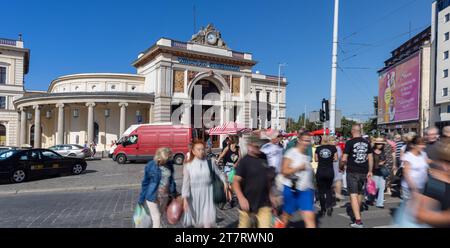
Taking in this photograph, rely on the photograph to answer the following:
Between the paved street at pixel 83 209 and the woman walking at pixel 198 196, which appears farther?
the paved street at pixel 83 209

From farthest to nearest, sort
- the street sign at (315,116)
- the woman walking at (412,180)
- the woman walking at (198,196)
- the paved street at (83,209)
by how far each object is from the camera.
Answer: the street sign at (315,116) → the paved street at (83,209) → the woman walking at (198,196) → the woman walking at (412,180)

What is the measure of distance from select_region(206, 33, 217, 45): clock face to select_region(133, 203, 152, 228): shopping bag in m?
36.3

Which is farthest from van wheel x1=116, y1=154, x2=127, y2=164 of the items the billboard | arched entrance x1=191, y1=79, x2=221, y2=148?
the billboard

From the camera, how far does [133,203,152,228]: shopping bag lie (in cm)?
433

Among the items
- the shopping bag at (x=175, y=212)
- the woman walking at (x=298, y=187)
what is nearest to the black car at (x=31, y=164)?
the shopping bag at (x=175, y=212)

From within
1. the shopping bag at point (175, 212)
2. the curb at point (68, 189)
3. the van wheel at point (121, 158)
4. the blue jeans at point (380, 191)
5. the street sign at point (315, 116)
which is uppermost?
the street sign at point (315, 116)

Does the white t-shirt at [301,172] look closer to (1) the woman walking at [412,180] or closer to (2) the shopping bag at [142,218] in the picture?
(1) the woman walking at [412,180]

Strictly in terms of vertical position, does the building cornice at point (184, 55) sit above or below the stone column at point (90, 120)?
above

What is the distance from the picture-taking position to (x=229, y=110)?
38.7 metres

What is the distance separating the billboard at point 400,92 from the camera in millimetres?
45625

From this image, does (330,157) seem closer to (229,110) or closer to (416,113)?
(229,110)

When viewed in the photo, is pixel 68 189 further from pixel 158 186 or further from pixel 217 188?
pixel 217 188

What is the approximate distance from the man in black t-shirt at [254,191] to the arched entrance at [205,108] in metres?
32.9

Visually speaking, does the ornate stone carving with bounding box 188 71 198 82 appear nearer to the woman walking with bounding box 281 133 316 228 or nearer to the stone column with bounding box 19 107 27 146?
the stone column with bounding box 19 107 27 146
